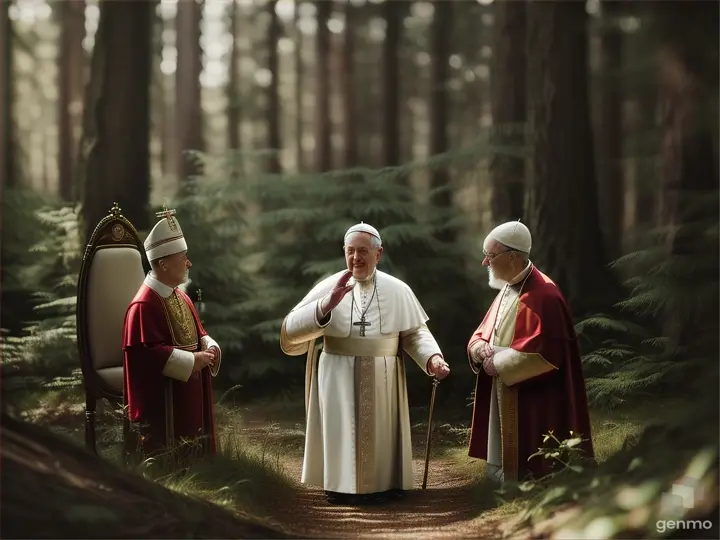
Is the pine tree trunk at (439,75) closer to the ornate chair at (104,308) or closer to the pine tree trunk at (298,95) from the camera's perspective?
the pine tree trunk at (298,95)

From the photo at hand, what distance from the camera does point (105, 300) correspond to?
6.23m

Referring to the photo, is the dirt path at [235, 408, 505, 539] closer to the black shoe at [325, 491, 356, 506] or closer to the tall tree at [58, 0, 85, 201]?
the black shoe at [325, 491, 356, 506]

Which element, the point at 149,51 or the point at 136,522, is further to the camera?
the point at 149,51

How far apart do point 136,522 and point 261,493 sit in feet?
4.70

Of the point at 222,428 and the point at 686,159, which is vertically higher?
the point at 686,159

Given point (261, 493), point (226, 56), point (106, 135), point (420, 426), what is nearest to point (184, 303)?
point (261, 493)

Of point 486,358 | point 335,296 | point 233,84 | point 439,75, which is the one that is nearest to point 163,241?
point 335,296

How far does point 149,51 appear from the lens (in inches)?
384

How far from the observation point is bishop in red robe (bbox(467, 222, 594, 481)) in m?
5.46

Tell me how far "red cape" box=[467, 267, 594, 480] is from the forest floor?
43cm

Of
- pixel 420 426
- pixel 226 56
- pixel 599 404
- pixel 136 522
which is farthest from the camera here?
pixel 226 56

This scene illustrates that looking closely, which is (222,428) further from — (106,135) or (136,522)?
(106,135)

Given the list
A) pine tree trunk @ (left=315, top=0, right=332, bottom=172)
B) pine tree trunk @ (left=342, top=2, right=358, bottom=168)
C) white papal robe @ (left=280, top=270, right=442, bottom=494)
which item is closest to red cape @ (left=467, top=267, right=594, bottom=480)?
white papal robe @ (left=280, top=270, right=442, bottom=494)

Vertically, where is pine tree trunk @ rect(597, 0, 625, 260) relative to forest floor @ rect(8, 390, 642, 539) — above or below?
above
